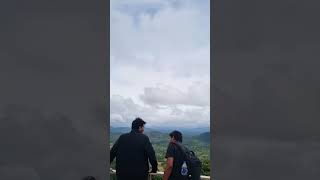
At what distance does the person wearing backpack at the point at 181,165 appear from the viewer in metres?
3.81

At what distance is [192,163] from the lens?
3.81 meters

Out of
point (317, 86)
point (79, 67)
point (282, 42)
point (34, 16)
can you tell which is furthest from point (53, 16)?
point (317, 86)

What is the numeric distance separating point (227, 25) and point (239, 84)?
0.27 meters

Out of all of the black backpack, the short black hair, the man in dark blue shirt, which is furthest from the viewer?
the black backpack

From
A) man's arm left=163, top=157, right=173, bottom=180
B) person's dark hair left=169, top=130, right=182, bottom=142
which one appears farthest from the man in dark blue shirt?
person's dark hair left=169, top=130, right=182, bottom=142

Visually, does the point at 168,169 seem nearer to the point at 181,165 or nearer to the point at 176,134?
the point at 181,165

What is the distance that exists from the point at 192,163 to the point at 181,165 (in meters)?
0.09

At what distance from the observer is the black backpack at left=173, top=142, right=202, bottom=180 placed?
150 inches

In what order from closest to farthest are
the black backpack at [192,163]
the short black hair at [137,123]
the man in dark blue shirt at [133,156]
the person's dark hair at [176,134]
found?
the man in dark blue shirt at [133,156] → the short black hair at [137,123] → the black backpack at [192,163] → the person's dark hair at [176,134]

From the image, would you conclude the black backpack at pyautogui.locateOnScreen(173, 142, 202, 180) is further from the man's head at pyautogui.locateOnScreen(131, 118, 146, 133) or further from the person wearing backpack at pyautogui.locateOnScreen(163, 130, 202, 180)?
the man's head at pyautogui.locateOnScreen(131, 118, 146, 133)

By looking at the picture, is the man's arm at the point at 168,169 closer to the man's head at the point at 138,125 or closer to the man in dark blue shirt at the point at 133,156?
the man in dark blue shirt at the point at 133,156

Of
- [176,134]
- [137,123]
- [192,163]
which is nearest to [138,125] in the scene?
[137,123]

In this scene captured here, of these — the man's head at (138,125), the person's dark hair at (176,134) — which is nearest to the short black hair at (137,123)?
the man's head at (138,125)

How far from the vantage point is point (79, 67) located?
237 centimetres
